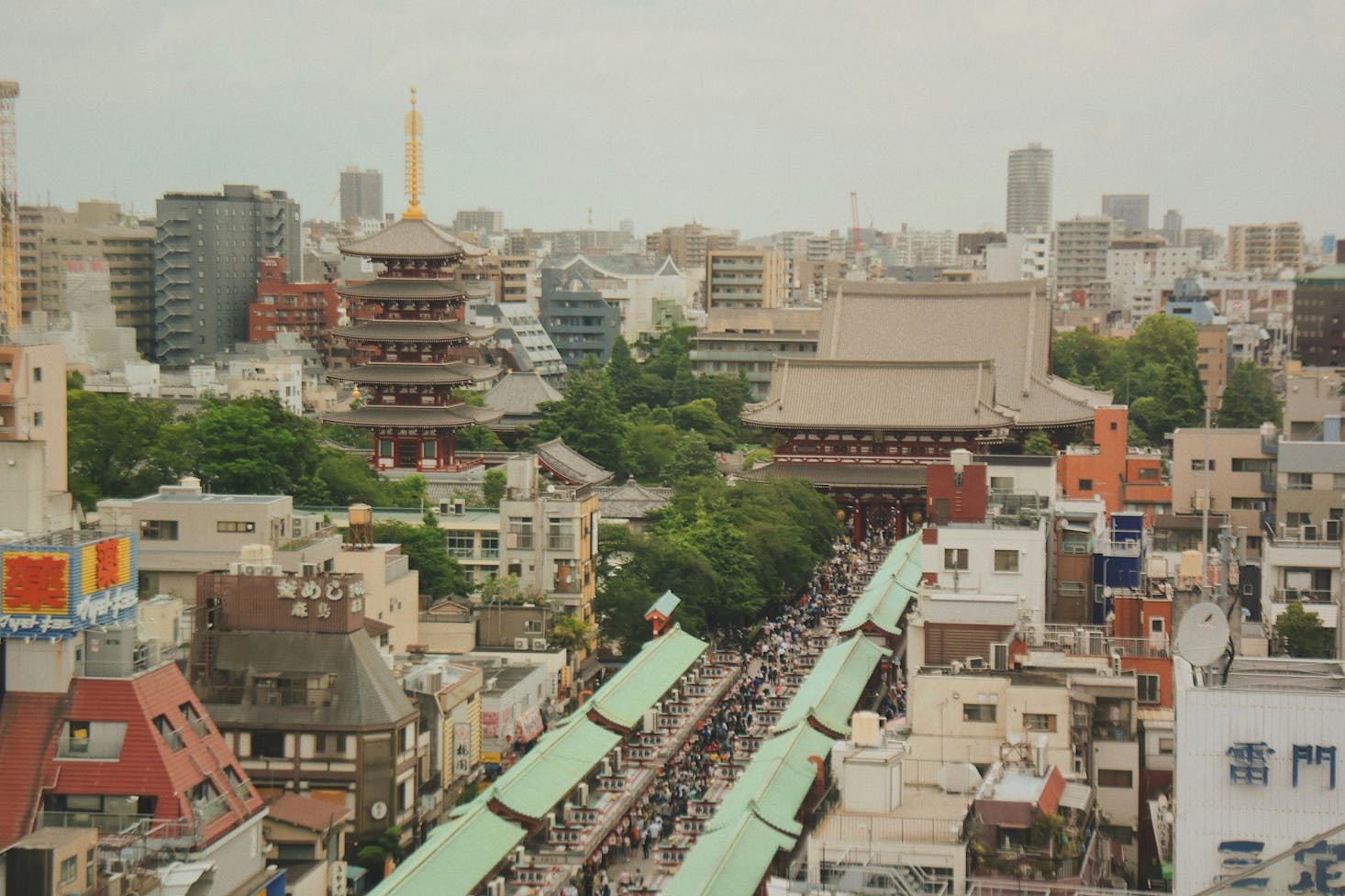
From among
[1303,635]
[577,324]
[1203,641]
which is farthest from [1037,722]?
[577,324]

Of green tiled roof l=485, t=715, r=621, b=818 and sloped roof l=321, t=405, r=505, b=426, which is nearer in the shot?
green tiled roof l=485, t=715, r=621, b=818

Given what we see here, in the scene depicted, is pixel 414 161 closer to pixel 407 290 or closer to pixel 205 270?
pixel 407 290

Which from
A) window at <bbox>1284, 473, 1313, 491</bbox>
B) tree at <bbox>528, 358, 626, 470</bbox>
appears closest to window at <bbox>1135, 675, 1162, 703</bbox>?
window at <bbox>1284, 473, 1313, 491</bbox>

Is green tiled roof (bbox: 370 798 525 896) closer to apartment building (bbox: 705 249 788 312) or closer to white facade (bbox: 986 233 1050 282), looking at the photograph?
apartment building (bbox: 705 249 788 312)

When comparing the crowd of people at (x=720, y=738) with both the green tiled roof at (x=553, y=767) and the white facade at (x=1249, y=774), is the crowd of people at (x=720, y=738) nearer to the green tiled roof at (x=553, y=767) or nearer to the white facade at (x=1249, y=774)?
the green tiled roof at (x=553, y=767)

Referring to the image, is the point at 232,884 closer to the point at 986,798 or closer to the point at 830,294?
the point at 986,798

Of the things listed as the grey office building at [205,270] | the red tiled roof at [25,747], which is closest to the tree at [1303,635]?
the red tiled roof at [25,747]

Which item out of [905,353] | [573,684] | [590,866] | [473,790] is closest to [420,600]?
[573,684]
